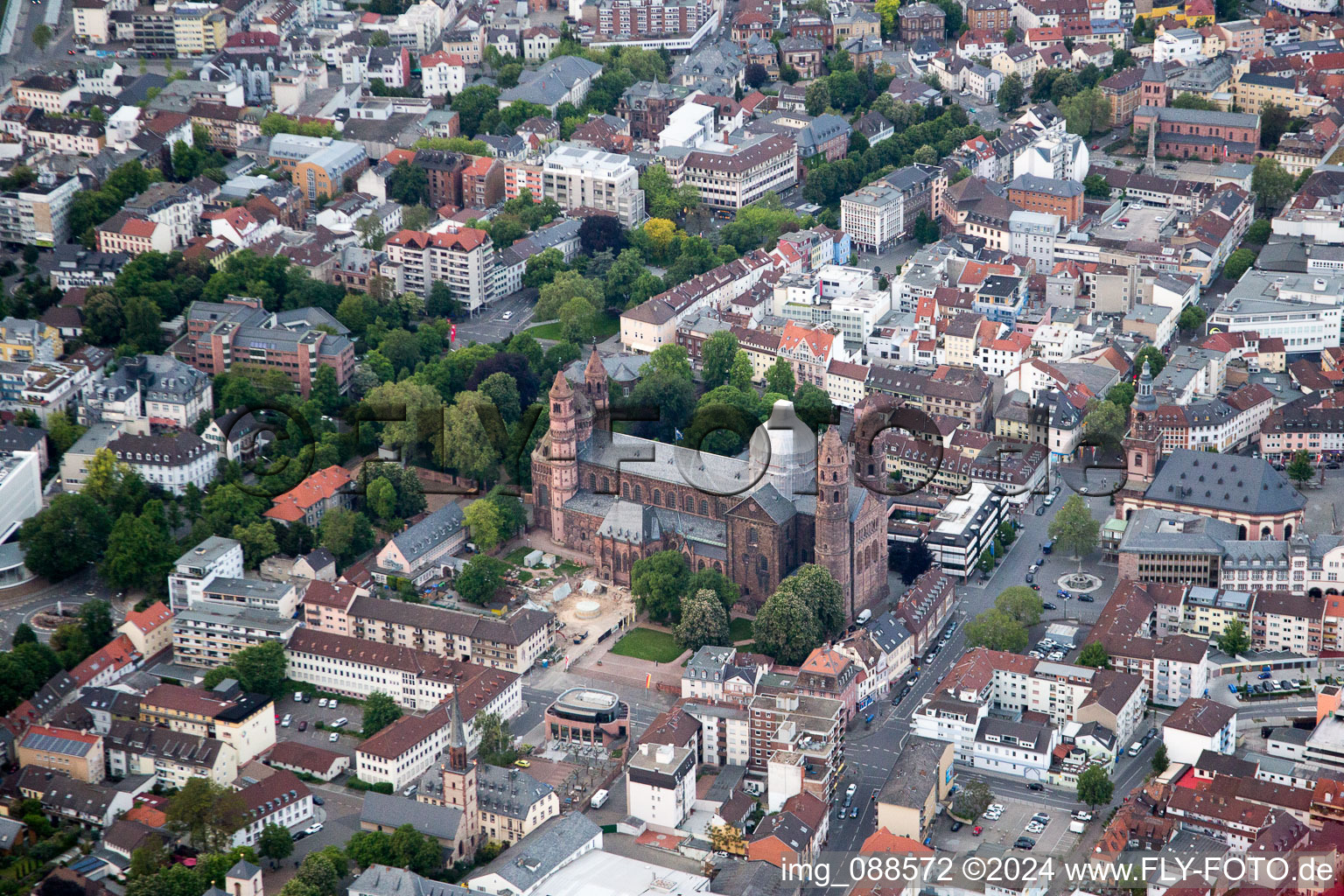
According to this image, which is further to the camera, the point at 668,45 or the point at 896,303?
the point at 668,45

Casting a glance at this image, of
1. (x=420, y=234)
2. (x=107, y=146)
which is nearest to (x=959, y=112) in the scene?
(x=420, y=234)

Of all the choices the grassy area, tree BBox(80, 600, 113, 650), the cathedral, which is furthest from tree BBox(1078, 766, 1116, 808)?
the grassy area

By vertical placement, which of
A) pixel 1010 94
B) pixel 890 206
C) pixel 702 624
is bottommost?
pixel 702 624

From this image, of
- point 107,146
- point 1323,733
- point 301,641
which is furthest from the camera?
point 107,146

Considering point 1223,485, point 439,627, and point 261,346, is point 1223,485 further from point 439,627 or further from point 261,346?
point 261,346

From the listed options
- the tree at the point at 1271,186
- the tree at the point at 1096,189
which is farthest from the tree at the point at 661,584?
the tree at the point at 1271,186

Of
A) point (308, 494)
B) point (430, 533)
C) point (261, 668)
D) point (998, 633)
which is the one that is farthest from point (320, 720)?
point (998, 633)

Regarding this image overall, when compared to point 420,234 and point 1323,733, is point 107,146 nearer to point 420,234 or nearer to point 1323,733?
point 420,234

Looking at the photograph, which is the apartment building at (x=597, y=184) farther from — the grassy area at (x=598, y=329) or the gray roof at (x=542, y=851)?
the gray roof at (x=542, y=851)
